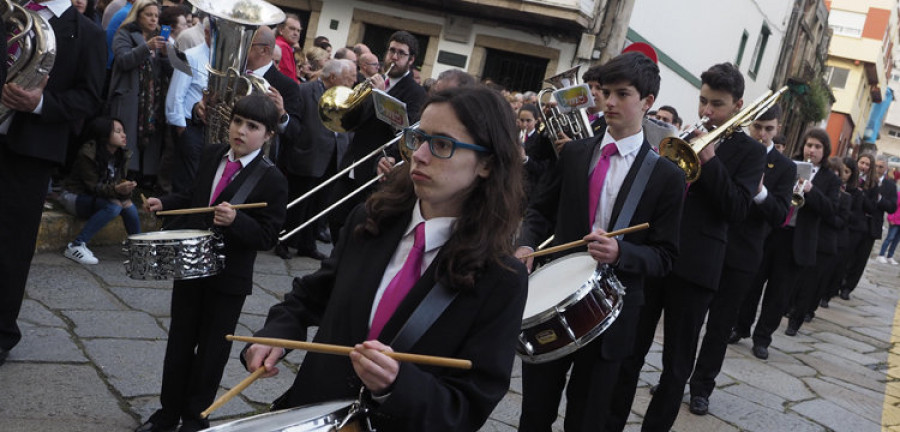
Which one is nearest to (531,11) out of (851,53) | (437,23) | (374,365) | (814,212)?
(437,23)

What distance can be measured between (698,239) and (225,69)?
3003mm

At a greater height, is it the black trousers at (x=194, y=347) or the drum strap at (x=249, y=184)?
the drum strap at (x=249, y=184)

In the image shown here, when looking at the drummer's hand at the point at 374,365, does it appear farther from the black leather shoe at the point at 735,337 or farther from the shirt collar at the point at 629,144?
the black leather shoe at the point at 735,337

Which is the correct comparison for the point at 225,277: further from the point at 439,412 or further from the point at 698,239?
the point at 698,239

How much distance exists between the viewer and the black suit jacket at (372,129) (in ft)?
19.5

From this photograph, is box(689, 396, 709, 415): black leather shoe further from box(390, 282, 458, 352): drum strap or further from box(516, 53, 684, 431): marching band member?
box(390, 282, 458, 352): drum strap

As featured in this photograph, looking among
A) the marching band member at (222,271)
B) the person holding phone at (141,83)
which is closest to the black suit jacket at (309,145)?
the person holding phone at (141,83)

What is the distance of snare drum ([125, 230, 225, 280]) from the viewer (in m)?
3.43

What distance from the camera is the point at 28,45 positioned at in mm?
3621

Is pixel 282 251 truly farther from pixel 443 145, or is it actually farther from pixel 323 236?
pixel 443 145

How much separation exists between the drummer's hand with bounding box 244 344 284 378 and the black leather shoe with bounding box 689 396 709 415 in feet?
13.7

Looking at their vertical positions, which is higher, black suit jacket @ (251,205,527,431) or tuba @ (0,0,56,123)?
tuba @ (0,0,56,123)

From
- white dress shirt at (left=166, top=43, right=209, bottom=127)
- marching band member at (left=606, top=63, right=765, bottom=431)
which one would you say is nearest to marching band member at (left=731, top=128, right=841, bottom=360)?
marching band member at (left=606, top=63, right=765, bottom=431)

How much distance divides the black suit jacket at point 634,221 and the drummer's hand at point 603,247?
0.06 m
